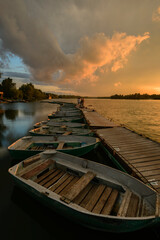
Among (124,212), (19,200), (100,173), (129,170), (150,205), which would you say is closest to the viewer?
(124,212)

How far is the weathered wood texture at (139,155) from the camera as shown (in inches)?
220

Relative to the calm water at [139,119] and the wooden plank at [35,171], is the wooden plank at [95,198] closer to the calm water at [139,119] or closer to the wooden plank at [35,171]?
the wooden plank at [35,171]

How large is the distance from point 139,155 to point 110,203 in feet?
15.8

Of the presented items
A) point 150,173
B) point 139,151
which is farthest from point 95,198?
point 139,151

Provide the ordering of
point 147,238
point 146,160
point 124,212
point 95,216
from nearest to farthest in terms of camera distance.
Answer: point 95,216 → point 124,212 → point 147,238 → point 146,160

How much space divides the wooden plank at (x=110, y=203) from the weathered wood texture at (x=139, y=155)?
76.8 inches

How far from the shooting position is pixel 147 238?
13.8 feet

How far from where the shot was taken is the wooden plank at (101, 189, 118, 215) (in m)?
3.66

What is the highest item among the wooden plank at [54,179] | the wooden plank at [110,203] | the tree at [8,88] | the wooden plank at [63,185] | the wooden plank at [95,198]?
the tree at [8,88]

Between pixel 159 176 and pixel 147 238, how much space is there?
2626 millimetres

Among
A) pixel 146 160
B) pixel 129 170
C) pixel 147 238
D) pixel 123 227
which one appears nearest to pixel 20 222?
pixel 123 227

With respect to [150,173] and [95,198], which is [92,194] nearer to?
[95,198]

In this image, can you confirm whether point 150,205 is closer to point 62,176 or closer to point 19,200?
point 62,176

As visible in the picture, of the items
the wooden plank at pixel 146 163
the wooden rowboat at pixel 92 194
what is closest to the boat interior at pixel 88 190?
the wooden rowboat at pixel 92 194
